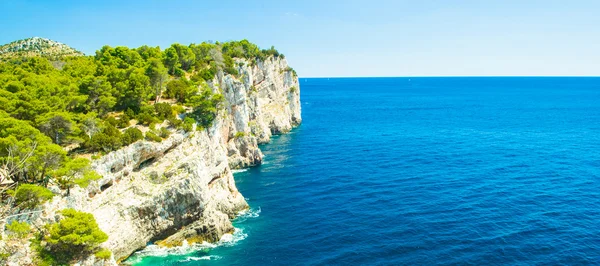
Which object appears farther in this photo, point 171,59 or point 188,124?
point 171,59

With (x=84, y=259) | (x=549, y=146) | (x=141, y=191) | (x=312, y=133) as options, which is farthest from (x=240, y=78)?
(x=549, y=146)

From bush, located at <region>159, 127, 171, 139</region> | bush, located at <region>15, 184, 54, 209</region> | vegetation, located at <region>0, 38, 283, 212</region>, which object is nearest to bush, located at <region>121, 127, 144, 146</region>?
vegetation, located at <region>0, 38, 283, 212</region>

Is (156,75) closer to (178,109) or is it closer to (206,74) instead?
(178,109)

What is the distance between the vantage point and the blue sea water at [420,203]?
41.8 meters

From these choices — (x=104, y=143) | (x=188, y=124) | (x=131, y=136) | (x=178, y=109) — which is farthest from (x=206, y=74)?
(x=104, y=143)

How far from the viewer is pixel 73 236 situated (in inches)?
1305

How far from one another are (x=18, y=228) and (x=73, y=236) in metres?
4.14

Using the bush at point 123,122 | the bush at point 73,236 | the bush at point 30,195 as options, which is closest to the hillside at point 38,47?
the bush at point 123,122

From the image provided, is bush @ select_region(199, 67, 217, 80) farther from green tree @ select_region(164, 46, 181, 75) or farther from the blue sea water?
the blue sea water

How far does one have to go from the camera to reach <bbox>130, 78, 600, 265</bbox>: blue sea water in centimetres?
4175

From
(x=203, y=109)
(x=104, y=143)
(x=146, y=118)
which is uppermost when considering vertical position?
(x=203, y=109)

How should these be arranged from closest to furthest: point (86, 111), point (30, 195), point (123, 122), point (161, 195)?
point (30, 195) → point (161, 195) → point (123, 122) → point (86, 111)

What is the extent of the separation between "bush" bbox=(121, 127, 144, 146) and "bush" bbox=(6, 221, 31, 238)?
13.7 meters

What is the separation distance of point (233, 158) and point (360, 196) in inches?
1210
